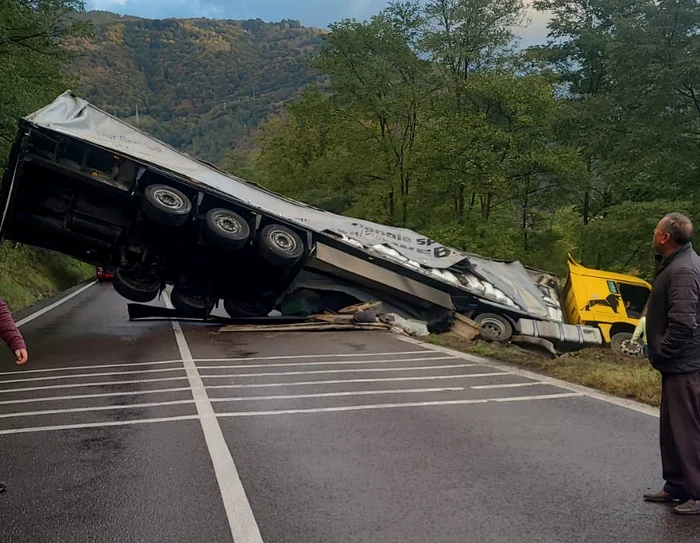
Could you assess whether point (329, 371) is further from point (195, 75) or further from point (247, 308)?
point (195, 75)

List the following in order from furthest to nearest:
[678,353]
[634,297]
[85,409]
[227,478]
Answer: [634,297] < [85,409] < [227,478] < [678,353]

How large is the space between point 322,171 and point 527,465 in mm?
26167

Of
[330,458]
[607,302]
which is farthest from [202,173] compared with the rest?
[607,302]

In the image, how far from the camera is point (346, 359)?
937 centimetres

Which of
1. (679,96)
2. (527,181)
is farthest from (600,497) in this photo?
(527,181)

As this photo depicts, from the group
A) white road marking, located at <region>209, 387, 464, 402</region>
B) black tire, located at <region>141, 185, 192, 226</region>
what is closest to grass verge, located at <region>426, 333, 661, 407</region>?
white road marking, located at <region>209, 387, 464, 402</region>

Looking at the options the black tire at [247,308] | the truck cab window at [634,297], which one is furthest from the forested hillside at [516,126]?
the black tire at [247,308]

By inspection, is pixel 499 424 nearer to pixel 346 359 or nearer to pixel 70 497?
pixel 70 497

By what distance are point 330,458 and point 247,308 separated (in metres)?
9.50

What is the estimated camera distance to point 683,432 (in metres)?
A: 3.67

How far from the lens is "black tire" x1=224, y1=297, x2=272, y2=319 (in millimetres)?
13922

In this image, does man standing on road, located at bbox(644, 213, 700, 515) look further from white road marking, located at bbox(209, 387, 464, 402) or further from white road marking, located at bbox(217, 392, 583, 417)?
white road marking, located at bbox(209, 387, 464, 402)

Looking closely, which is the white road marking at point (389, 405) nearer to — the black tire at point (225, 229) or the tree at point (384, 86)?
the black tire at point (225, 229)

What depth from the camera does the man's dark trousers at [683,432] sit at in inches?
144
